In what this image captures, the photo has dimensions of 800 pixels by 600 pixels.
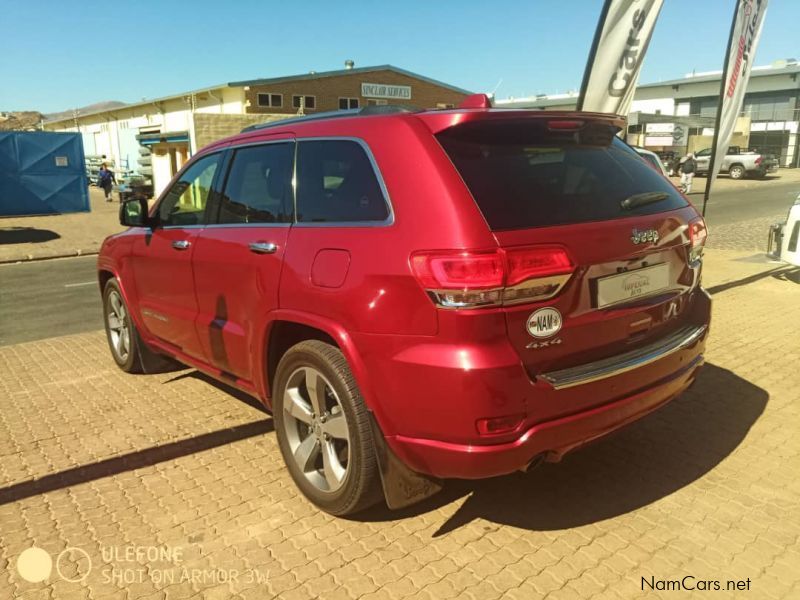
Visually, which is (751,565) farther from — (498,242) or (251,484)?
(251,484)

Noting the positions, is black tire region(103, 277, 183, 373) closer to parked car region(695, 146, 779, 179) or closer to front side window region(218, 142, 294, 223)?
front side window region(218, 142, 294, 223)

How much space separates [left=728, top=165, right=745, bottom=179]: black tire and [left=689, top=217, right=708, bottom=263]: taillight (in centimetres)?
3875

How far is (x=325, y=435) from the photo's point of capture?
3.12m

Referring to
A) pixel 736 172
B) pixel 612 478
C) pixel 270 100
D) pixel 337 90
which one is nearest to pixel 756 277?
pixel 612 478

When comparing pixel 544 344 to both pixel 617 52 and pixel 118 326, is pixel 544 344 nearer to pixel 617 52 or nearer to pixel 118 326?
pixel 118 326

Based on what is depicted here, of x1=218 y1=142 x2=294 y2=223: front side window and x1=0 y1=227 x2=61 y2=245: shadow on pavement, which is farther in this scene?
x1=0 y1=227 x2=61 y2=245: shadow on pavement

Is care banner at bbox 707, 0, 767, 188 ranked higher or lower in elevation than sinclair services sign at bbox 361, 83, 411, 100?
lower

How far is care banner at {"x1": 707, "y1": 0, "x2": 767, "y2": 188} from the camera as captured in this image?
6.74m

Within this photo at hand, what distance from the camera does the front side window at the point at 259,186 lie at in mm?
3396

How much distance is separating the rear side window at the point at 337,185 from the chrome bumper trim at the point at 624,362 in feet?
3.23

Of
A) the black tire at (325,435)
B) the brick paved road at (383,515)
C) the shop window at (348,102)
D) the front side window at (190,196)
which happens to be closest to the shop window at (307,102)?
the shop window at (348,102)

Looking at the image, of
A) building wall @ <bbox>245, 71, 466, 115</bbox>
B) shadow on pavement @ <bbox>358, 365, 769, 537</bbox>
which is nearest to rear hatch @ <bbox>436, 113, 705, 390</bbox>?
shadow on pavement @ <bbox>358, 365, 769, 537</bbox>

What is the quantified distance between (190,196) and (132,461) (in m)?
1.73

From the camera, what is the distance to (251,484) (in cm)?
350
